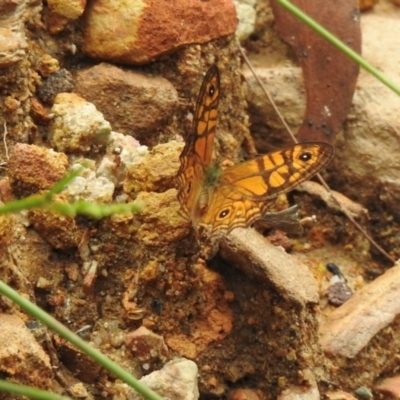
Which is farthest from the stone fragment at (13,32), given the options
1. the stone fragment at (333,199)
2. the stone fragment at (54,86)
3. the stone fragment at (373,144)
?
the stone fragment at (373,144)

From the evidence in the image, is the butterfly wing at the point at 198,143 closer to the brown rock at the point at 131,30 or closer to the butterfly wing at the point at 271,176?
the butterfly wing at the point at 271,176

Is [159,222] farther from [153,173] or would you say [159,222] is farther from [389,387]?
[389,387]

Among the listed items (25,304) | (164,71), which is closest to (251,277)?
(164,71)

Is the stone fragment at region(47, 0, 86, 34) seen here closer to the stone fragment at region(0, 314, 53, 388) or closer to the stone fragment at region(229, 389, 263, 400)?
the stone fragment at region(0, 314, 53, 388)

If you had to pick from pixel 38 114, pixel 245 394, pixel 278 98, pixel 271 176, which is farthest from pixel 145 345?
pixel 278 98

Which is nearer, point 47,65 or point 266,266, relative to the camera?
point 266,266

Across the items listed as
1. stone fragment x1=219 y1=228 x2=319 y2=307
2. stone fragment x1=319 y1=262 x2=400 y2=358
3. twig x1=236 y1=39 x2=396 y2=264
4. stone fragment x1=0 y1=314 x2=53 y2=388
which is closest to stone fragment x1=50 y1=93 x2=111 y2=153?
stone fragment x1=219 y1=228 x2=319 y2=307
